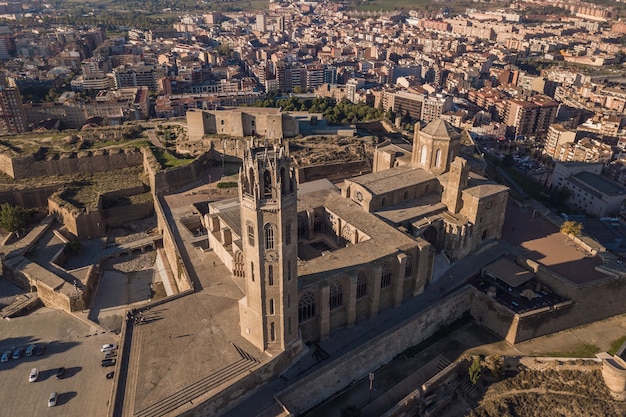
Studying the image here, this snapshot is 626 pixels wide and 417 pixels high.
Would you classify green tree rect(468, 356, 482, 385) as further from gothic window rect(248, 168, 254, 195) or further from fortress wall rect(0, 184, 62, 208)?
fortress wall rect(0, 184, 62, 208)

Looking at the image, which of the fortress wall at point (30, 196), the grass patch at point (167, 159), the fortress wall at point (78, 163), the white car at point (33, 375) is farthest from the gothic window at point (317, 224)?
the fortress wall at point (30, 196)

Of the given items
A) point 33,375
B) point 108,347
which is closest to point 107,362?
point 108,347

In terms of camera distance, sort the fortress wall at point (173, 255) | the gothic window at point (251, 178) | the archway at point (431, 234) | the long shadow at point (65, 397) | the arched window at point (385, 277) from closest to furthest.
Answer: the gothic window at point (251, 178) < the long shadow at point (65, 397) < the arched window at point (385, 277) < the fortress wall at point (173, 255) < the archway at point (431, 234)

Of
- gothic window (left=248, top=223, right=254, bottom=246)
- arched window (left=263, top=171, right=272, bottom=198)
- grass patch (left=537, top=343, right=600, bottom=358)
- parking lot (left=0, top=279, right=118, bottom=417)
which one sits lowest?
grass patch (left=537, top=343, right=600, bottom=358)

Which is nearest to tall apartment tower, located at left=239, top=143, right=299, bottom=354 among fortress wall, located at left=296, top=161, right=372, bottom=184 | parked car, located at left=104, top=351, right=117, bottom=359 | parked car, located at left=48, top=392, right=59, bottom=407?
parked car, located at left=104, top=351, right=117, bottom=359

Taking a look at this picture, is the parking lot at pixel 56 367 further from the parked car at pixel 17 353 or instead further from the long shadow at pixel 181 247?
the long shadow at pixel 181 247

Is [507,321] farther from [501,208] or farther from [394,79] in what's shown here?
[394,79]

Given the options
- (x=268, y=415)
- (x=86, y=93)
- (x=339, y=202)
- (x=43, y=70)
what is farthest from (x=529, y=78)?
(x=43, y=70)
